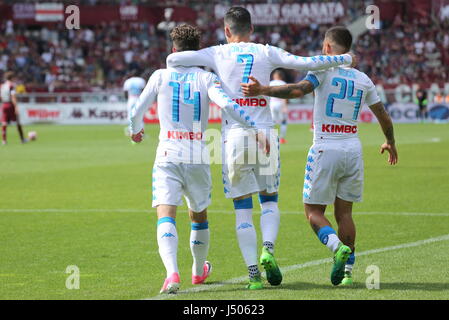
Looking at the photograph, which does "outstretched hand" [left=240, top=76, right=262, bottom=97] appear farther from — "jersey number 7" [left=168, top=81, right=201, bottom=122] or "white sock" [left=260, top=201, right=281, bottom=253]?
"white sock" [left=260, top=201, right=281, bottom=253]

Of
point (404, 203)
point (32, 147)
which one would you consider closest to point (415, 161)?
point (404, 203)

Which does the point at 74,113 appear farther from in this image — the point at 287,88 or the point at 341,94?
the point at 287,88

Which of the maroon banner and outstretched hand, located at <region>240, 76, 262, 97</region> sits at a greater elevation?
the maroon banner

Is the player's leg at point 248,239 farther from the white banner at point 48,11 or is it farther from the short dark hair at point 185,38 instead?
the white banner at point 48,11

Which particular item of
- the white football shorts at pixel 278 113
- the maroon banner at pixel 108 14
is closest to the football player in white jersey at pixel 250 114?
the white football shorts at pixel 278 113

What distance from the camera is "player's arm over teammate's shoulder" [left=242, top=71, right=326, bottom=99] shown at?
7602mm

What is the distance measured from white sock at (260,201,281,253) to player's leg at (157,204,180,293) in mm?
825

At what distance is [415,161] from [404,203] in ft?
25.6

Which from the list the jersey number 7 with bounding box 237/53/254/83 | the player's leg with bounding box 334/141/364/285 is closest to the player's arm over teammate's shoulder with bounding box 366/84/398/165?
the player's leg with bounding box 334/141/364/285

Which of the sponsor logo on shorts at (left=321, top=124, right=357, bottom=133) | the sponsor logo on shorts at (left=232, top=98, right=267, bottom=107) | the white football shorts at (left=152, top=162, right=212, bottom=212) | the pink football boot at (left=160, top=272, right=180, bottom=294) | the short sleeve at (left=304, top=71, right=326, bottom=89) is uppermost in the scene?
the short sleeve at (left=304, top=71, right=326, bottom=89)

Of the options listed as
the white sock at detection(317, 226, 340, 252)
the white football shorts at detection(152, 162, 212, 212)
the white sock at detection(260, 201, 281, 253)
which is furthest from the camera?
the white sock at detection(260, 201, 281, 253)

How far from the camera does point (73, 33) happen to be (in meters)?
53.9

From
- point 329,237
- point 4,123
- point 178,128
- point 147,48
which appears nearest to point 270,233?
point 329,237

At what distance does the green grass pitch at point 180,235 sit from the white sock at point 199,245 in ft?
0.56
